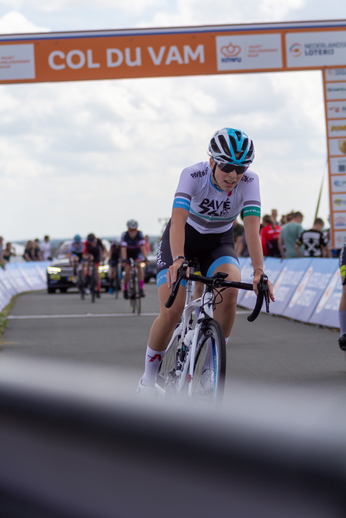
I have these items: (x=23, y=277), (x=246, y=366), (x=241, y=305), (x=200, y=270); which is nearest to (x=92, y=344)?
(x=246, y=366)

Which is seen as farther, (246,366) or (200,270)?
(246,366)

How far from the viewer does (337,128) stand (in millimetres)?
14289

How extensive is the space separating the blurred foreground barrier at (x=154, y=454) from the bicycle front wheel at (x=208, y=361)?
7.81 ft

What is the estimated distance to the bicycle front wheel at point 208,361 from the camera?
342 centimetres

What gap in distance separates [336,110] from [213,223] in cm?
1077

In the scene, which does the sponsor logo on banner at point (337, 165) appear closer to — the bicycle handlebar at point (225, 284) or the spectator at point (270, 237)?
the spectator at point (270, 237)

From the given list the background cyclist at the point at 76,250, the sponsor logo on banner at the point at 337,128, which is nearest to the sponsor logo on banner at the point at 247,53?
the sponsor logo on banner at the point at 337,128

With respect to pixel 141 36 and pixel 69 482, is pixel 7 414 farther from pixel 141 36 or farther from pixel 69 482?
pixel 141 36

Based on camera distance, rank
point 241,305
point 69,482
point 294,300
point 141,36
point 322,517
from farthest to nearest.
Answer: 1. point 241,305
2. point 141,36
3. point 294,300
4. point 69,482
5. point 322,517

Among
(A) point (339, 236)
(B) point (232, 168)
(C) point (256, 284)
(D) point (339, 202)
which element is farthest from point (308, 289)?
(C) point (256, 284)

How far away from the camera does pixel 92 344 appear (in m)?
8.88

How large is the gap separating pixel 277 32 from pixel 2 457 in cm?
1445

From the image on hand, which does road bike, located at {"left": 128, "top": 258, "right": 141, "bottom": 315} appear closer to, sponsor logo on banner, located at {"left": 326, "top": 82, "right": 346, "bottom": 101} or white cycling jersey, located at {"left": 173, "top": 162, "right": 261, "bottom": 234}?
sponsor logo on banner, located at {"left": 326, "top": 82, "right": 346, "bottom": 101}

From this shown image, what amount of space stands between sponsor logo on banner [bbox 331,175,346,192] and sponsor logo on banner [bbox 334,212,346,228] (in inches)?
19.3
